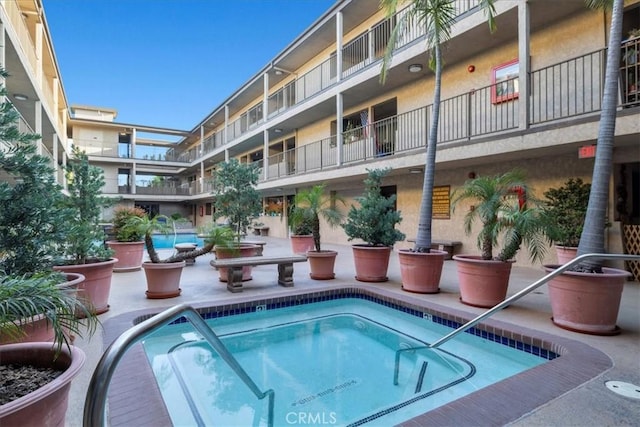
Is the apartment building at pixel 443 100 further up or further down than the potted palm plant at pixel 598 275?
further up

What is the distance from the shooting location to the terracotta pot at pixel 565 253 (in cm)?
719

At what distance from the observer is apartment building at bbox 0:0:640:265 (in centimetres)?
Answer: 704

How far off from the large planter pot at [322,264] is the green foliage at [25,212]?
481 centimetres

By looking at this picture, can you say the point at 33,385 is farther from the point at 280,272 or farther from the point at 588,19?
the point at 588,19

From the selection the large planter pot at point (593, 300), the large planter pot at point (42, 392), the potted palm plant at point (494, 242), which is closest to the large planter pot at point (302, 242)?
the potted palm plant at point (494, 242)

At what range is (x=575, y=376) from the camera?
2957 mm

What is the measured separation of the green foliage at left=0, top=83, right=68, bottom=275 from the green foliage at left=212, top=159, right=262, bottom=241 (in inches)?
191

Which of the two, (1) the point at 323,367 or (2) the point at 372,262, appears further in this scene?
(2) the point at 372,262

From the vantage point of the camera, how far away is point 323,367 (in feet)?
13.0

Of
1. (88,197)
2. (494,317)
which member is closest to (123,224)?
(88,197)

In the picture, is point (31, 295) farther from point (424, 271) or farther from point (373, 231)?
point (373, 231)

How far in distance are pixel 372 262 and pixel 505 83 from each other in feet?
19.3

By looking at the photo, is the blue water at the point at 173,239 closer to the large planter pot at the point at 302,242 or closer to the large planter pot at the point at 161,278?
the large planter pot at the point at 302,242

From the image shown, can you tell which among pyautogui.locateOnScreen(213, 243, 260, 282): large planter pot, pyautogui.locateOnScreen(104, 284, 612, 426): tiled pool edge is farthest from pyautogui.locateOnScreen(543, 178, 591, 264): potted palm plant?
pyautogui.locateOnScreen(213, 243, 260, 282): large planter pot
